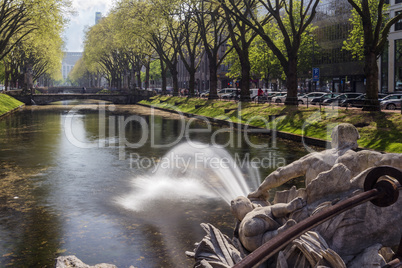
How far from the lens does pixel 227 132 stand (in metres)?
25.8

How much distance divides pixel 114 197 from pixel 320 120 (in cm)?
1579

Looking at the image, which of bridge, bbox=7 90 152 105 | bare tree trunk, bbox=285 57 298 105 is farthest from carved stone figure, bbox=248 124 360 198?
bridge, bbox=7 90 152 105

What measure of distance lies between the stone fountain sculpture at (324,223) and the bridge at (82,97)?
211 feet

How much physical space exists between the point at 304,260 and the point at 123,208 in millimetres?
5800

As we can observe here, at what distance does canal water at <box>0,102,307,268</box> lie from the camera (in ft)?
22.9

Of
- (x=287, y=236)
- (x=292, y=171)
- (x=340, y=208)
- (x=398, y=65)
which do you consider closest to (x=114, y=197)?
(x=292, y=171)

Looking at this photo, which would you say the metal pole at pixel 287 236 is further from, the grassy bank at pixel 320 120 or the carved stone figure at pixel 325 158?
the grassy bank at pixel 320 120

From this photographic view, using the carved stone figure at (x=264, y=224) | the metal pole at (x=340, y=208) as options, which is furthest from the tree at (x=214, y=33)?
the metal pole at (x=340, y=208)

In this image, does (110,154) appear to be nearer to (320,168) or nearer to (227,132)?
(227,132)

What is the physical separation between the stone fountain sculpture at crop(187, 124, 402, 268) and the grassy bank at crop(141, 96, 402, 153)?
1179 cm

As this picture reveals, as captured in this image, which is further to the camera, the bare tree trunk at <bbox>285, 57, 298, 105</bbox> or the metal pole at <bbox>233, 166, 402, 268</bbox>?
the bare tree trunk at <bbox>285, 57, 298, 105</bbox>

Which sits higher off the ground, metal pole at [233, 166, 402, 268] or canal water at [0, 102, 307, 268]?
metal pole at [233, 166, 402, 268]

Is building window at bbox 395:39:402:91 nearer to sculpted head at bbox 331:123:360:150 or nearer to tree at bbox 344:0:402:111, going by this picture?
tree at bbox 344:0:402:111

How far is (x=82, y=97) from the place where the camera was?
73812mm
